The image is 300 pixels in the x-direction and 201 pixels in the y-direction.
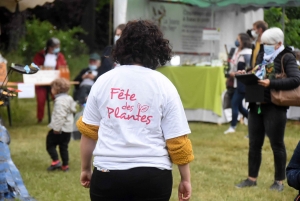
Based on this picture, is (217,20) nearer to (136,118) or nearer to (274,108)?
(274,108)

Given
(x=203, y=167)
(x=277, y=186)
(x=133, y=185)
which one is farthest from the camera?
(x=203, y=167)

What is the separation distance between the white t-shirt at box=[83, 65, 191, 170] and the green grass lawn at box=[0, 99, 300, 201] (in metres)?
3.20

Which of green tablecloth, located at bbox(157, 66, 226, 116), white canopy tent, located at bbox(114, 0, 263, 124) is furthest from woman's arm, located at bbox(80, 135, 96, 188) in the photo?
white canopy tent, located at bbox(114, 0, 263, 124)

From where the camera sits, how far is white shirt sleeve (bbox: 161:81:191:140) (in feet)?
10.2

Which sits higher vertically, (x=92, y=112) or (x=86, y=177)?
(x=92, y=112)

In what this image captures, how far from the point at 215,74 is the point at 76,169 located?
498 cm

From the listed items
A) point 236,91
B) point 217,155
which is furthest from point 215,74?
point 217,155

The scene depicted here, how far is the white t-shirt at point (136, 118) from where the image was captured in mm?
3078

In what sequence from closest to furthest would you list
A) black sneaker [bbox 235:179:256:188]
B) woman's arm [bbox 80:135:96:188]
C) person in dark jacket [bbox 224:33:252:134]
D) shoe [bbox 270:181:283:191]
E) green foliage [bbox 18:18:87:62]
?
woman's arm [bbox 80:135:96:188] → shoe [bbox 270:181:283:191] → black sneaker [bbox 235:179:256:188] → person in dark jacket [bbox 224:33:252:134] → green foliage [bbox 18:18:87:62]

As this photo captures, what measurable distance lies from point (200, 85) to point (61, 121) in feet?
17.7

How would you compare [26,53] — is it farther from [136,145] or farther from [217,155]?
[136,145]

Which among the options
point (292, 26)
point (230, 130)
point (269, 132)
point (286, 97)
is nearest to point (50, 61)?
point (230, 130)

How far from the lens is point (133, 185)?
3051 millimetres

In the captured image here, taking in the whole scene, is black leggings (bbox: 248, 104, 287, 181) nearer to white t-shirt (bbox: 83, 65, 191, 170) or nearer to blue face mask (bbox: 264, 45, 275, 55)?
blue face mask (bbox: 264, 45, 275, 55)
